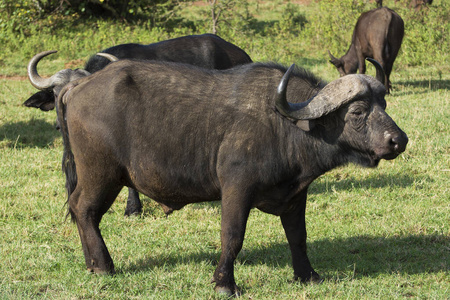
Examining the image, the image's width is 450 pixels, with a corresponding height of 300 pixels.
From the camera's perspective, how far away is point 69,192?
206 inches

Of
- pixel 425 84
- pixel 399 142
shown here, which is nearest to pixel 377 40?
pixel 425 84

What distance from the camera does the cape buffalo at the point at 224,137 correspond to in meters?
4.29

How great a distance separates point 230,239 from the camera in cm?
435

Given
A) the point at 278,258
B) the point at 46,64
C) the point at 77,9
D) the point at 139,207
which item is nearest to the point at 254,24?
the point at 77,9

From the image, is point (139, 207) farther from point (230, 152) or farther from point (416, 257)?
point (416, 257)

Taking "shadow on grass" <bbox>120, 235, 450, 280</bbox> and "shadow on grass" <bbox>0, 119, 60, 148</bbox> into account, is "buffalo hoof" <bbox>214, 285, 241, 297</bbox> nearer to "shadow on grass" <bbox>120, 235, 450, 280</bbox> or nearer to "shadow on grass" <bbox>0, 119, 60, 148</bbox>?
"shadow on grass" <bbox>120, 235, 450, 280</bbox>

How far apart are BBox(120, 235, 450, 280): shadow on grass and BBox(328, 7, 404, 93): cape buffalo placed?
7.30 metres

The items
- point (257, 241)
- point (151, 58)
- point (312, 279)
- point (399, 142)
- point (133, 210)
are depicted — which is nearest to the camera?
point (399, 142)

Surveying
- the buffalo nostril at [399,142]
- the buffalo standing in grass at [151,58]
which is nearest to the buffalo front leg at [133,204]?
the buffalo standing in grass at [151,58]

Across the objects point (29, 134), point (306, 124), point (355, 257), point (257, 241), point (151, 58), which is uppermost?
point (306, 124)

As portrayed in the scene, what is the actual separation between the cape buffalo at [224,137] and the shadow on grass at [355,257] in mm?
388

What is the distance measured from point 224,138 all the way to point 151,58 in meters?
3.09

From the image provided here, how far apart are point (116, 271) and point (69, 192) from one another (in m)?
0.84

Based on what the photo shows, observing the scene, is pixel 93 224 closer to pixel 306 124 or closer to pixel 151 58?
pixel 306 124
